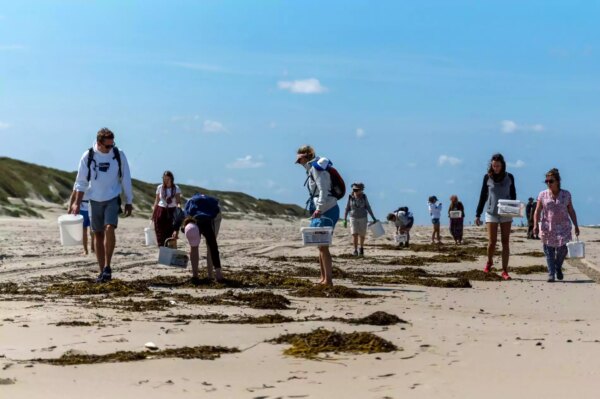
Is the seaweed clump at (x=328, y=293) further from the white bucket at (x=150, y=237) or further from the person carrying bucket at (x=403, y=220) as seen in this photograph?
the person carrying bucket at (x=403, y=220)

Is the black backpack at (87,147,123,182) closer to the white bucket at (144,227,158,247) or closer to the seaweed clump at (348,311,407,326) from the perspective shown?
the seaweed clump at (348,311,407,326)

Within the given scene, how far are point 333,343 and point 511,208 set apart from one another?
7628mm

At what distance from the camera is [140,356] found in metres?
5.82

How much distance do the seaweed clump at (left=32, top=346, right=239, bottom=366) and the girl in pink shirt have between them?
27.8 ft

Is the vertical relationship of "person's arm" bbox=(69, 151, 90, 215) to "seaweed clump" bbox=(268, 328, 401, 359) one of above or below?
above

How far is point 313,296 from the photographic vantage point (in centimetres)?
995

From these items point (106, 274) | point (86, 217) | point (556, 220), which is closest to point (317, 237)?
point (106, 274)

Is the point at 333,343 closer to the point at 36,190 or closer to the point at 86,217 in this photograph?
the point at 86,217

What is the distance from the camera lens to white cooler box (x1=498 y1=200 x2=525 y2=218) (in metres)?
13.0

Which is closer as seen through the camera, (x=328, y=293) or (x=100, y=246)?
(x=328, y=293)

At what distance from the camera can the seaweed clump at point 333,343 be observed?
6008 millimetres

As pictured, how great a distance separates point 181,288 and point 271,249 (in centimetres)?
1177

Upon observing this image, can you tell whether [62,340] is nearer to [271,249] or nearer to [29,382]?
[29,382]

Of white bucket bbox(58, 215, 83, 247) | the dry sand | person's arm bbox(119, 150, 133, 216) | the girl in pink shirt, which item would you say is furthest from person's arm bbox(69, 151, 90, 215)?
the girl in pink shirt
